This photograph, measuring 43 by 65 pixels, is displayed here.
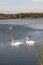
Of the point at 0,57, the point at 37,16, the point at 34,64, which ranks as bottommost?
the point at 34,64

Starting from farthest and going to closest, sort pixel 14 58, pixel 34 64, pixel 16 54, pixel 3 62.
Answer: pixel 16 54 < pixel 14 58 < pixel 3 62 < pixel 34 64

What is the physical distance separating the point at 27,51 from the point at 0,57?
1907 mm

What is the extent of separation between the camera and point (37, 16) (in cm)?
8112

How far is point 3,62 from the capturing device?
11844 mm

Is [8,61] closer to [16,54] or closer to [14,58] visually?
[14,58]

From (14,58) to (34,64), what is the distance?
6.15ft

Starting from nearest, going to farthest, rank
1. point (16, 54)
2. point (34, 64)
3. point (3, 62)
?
point (34, 64) → point (3, 62) → point (16, 54)

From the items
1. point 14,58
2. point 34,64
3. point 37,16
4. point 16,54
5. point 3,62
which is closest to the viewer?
point 34,64

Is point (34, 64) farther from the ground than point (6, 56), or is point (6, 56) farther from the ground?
point (6, 56)

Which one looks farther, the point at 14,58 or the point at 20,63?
the point at 14,58

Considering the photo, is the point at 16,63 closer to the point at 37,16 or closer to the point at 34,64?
the point at 34,64

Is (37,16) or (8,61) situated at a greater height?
(37,16)

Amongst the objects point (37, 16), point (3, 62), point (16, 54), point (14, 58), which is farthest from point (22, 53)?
point (37, 16)

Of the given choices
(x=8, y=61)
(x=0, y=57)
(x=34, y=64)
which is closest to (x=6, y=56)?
(x=0, y=57)
